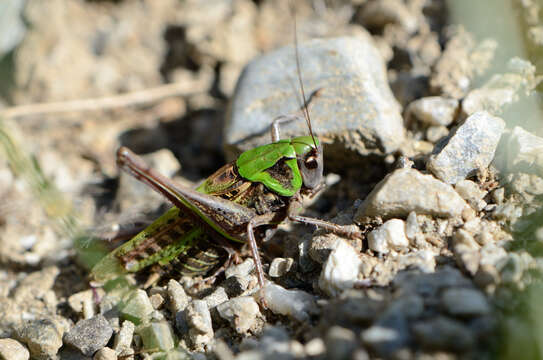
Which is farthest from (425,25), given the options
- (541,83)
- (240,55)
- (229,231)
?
(229,231)

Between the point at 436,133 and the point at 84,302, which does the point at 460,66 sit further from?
the point at 84,302

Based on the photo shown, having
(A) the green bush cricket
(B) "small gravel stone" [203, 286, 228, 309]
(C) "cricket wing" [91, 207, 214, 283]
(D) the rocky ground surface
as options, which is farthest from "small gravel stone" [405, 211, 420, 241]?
(C) "cricket wing" [91, 207, 214, 283]

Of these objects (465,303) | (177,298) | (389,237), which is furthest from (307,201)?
(465,303)

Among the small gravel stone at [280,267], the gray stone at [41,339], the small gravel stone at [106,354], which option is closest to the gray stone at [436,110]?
the small gravel stone at [280,267]

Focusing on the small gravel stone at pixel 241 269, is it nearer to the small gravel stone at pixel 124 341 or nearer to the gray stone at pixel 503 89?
the small gravel stone at pixel 124 341

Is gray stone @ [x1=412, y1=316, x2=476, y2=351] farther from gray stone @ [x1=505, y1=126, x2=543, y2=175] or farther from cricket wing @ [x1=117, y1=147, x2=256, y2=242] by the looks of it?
cricket wing @ [x1=117, y1=147, x2=256, y2=242]
